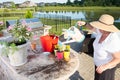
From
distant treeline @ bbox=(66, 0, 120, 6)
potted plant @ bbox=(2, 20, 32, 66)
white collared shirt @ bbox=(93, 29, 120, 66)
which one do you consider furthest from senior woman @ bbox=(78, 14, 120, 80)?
distant treeline @ bbox=(66, 0, 120, 6)

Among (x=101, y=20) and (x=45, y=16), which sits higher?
(x=101, y=20)

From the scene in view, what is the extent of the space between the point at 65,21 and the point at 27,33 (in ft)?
31.6

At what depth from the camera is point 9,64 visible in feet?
6.64

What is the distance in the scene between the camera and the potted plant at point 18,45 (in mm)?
1905

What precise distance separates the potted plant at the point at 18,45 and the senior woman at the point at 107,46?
0.79m

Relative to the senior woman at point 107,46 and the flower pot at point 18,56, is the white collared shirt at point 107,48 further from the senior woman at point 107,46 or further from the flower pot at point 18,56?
the flower pot at point 18,56

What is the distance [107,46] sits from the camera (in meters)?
2.11

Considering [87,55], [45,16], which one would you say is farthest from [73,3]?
[87,55]

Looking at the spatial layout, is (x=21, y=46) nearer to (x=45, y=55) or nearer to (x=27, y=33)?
(x=27, y=33)

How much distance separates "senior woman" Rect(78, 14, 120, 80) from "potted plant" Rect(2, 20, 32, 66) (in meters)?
0.79

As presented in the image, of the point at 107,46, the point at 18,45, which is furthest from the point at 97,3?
the point at 18,45

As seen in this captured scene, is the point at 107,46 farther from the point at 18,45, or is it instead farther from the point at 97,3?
the point at 97,3

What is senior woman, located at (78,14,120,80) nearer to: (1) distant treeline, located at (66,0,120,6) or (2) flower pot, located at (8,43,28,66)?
(2) flower pot, located at (8,43,28,66)

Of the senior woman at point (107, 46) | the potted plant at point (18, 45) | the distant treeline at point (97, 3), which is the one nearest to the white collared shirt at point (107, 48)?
the senior woman at point (107, 46)
